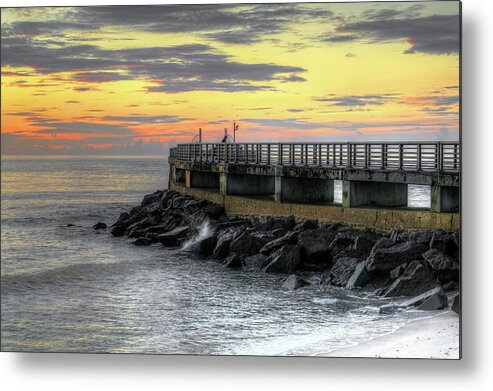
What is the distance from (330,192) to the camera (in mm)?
18688

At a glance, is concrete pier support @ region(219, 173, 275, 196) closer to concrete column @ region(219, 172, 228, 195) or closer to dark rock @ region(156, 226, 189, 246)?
concrete column @ region(219, 172, 228, 195)

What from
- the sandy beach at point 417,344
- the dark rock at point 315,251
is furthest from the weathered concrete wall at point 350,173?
the sandy beach at point 417,344

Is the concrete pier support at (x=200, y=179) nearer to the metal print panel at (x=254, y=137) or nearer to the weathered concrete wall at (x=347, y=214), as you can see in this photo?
the weathered concrete wall at (x=347, y=214)

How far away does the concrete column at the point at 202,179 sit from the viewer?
25.4 meters

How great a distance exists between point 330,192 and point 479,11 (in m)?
8.51

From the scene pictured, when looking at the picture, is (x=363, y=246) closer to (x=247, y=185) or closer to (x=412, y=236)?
(x=412, y=236)

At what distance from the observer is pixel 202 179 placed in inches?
1017

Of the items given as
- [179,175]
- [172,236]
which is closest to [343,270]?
[172,236]

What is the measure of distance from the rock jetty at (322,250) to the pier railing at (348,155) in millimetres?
1357

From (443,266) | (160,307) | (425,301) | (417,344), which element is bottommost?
(417,344)

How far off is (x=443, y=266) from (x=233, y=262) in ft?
15.7

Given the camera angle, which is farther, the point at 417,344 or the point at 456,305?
the point at 456,305

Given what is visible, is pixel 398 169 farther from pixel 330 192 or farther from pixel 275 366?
pixel 275 366

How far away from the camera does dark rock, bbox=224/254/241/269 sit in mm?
16219
